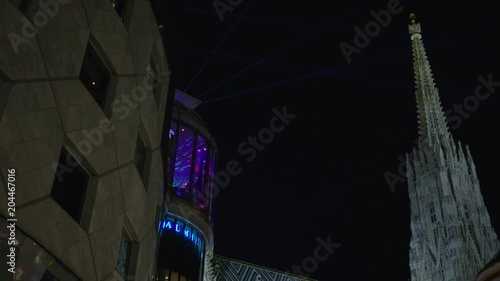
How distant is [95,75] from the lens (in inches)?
650

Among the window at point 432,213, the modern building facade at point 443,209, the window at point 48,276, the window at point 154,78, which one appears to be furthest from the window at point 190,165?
the window at point 432,213

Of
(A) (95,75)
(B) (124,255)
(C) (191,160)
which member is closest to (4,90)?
(A) (95,75)

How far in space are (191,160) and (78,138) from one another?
19.9 metres

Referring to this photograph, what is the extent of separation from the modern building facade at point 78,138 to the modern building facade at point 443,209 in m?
56.0

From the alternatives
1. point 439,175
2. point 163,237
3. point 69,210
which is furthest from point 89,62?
point 439,175

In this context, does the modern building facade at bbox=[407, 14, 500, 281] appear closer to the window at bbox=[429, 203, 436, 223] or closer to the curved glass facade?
the window at bbox=[429, 203, 436, 223]

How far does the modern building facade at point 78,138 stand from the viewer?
12.0 meters

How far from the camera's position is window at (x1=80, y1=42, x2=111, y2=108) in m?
16.0

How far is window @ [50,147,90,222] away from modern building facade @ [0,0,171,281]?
3cm

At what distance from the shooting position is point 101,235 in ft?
52.4

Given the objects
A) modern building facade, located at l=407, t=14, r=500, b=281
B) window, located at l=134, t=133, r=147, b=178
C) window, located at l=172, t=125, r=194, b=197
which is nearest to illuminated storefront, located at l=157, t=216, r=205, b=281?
window, located at l=172, t=125, r=194, b=197

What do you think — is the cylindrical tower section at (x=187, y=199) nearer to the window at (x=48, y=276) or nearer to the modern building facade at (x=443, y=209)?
the window at (x=48, y=276)

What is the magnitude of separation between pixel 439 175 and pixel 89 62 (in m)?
67.9

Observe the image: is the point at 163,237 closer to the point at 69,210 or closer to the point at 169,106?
the point at 169,106
